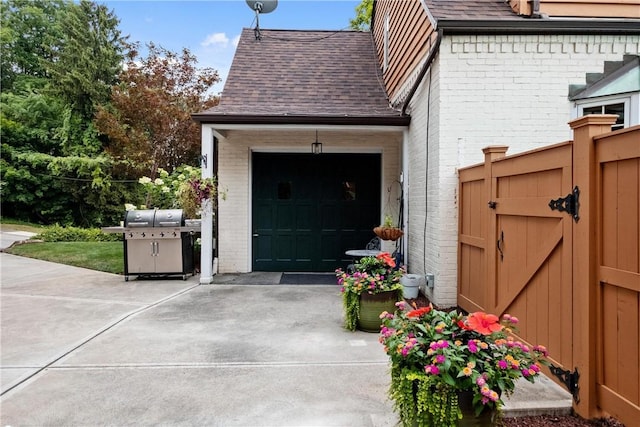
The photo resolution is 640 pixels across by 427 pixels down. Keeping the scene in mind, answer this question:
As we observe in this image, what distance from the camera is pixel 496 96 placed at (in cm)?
537

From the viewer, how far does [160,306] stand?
5660mm

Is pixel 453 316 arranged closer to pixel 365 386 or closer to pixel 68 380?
pixel 365 386

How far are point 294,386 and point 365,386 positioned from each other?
53cm

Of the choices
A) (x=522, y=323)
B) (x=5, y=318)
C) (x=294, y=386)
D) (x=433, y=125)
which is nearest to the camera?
(x=294, y=386)

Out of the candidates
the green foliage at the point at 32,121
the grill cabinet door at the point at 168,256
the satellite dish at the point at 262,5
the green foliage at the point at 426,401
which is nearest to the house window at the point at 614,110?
the green foliage at the point at 426,401

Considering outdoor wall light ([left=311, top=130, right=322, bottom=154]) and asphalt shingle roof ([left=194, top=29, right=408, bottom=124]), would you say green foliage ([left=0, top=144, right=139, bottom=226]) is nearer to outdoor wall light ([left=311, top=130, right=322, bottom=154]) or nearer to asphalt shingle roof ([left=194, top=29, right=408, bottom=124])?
asphalt shingle roof ([left=194, top=29, right=408, bottom=124])

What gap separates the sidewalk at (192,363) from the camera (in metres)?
2.71

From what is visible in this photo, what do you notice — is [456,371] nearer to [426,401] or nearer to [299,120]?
[426,401]

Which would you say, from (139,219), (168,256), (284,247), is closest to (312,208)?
(284,247)

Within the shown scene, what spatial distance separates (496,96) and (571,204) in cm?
311

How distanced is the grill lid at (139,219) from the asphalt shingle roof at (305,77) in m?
1.97

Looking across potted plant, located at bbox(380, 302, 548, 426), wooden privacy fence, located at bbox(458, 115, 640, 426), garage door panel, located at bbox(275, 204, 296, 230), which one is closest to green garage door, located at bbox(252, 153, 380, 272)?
garage door panel, located at bbox(275, 204, 296, 230)

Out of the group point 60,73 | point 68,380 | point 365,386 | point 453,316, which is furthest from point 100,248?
point 60,73

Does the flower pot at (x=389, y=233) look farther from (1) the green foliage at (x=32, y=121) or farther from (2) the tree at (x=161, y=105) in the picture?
(1) the green foliage at (x=32, y=121)
